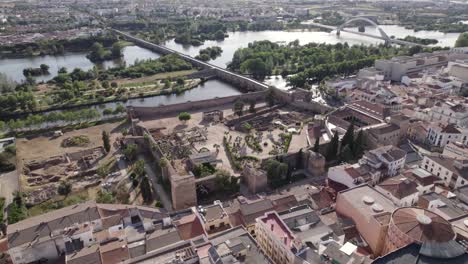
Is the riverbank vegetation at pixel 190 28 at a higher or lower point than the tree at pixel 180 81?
higher

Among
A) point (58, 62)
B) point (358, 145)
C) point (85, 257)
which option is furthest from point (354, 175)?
point (58, 62)

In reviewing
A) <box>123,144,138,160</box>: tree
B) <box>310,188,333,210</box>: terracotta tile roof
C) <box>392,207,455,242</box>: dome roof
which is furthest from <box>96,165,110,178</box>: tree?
<box>392,207,455,242</box>: dome roof

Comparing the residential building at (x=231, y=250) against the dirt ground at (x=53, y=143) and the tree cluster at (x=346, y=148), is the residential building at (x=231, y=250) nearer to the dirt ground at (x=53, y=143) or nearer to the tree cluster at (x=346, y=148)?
the tree cluster at (x=346, y=148)

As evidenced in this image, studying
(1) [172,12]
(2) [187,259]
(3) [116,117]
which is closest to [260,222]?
(2) [187,259]

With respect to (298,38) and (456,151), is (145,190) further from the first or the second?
(298,38)

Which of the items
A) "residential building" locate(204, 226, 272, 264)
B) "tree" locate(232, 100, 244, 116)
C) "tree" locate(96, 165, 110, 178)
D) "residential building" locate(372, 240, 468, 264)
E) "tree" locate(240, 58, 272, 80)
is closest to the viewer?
"residential building" locate(372, 240, 468, 264)

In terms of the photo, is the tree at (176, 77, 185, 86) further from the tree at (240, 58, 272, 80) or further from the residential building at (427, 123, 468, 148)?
the residential building at (427, 123, 468, 148)

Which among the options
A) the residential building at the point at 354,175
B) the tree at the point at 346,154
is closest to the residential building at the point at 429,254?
the residential building at the point at 354,175

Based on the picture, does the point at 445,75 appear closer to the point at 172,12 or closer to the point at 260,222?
the point at 260,222
